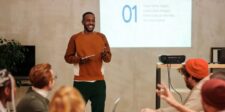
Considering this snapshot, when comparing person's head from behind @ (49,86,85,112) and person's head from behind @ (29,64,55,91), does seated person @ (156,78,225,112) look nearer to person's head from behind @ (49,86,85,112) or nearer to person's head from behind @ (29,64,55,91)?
person's head from behind @ (49,86,85,112)

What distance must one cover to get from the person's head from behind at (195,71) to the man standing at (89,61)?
141 centimetres

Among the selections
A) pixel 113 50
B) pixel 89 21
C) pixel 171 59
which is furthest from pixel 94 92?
pixel 113 50

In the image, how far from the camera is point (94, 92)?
4484 millimetres

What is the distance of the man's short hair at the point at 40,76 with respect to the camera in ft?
9.54

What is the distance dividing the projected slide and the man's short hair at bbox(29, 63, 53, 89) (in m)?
3.20

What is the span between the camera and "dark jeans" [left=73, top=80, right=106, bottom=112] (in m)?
4.46

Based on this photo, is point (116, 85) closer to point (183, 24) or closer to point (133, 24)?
point (133, 24)

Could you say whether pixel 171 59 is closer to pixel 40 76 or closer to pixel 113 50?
pixel 113 50

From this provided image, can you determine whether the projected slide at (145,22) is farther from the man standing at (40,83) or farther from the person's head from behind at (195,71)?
the man standing at (40,83)

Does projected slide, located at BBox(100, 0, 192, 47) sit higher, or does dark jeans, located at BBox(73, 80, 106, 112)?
projected slide, located at BBox(100, 0, 192, 47)

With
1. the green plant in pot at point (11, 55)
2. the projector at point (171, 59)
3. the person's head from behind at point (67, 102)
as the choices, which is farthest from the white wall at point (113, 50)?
the person's head from behind at point (67, 102)

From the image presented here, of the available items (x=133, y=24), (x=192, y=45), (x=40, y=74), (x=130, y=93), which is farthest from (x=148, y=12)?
(x=40, y=74)

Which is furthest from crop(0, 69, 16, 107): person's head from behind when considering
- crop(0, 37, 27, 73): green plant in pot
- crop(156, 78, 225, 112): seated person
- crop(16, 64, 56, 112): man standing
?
crop(0, 37, 27, 73): green plant in pot

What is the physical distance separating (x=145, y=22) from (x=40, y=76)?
3.40 m
